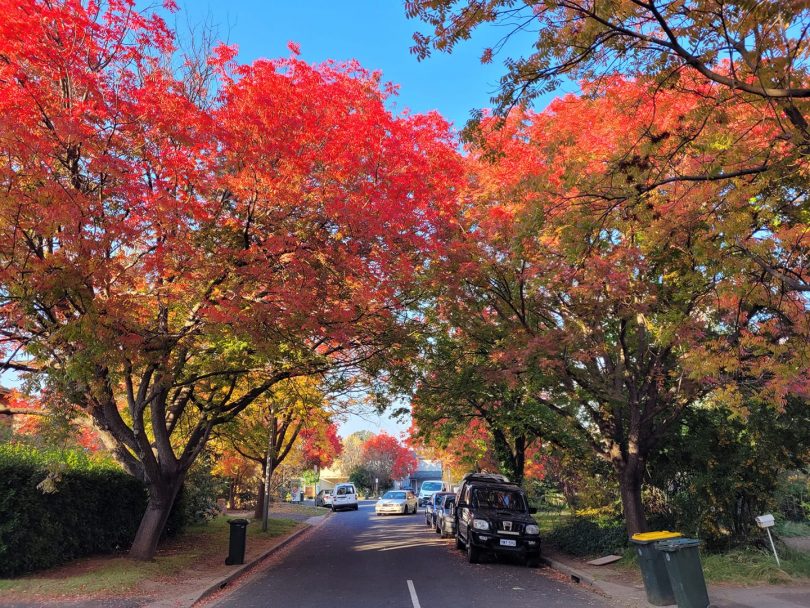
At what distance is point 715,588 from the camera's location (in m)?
9.10

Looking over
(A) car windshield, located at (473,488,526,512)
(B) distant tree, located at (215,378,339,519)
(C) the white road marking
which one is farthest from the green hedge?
(A) car windshield, located at (473,488,526,512)

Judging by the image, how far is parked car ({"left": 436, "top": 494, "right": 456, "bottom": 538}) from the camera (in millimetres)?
19828

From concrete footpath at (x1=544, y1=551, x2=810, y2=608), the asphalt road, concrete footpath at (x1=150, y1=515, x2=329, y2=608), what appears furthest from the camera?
the asphalt road

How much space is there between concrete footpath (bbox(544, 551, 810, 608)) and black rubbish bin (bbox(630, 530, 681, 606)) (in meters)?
0.23

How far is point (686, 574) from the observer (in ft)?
25.2

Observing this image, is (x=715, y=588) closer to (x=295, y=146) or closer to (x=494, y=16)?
(x=494, y=16)

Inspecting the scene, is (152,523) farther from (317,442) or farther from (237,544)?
(317,442)

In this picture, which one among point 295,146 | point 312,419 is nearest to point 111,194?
point 295,146

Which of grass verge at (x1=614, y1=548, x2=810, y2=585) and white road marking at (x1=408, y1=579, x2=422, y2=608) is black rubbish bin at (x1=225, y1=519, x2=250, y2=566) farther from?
grass verge at (x1=614, y1=548, x2=810, y2=585)

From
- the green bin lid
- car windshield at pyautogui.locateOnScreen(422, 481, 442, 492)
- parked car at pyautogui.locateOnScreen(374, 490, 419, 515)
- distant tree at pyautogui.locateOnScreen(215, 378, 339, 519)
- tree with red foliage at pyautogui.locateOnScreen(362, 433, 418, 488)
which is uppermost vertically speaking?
tree with red foliage at pyautogui.locateOnScreen(362, 433, 418, 488)

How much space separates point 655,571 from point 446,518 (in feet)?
41.9

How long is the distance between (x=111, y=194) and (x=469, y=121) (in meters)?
6.18

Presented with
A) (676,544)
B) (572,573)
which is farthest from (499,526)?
(676,544)

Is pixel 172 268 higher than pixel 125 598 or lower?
higher
